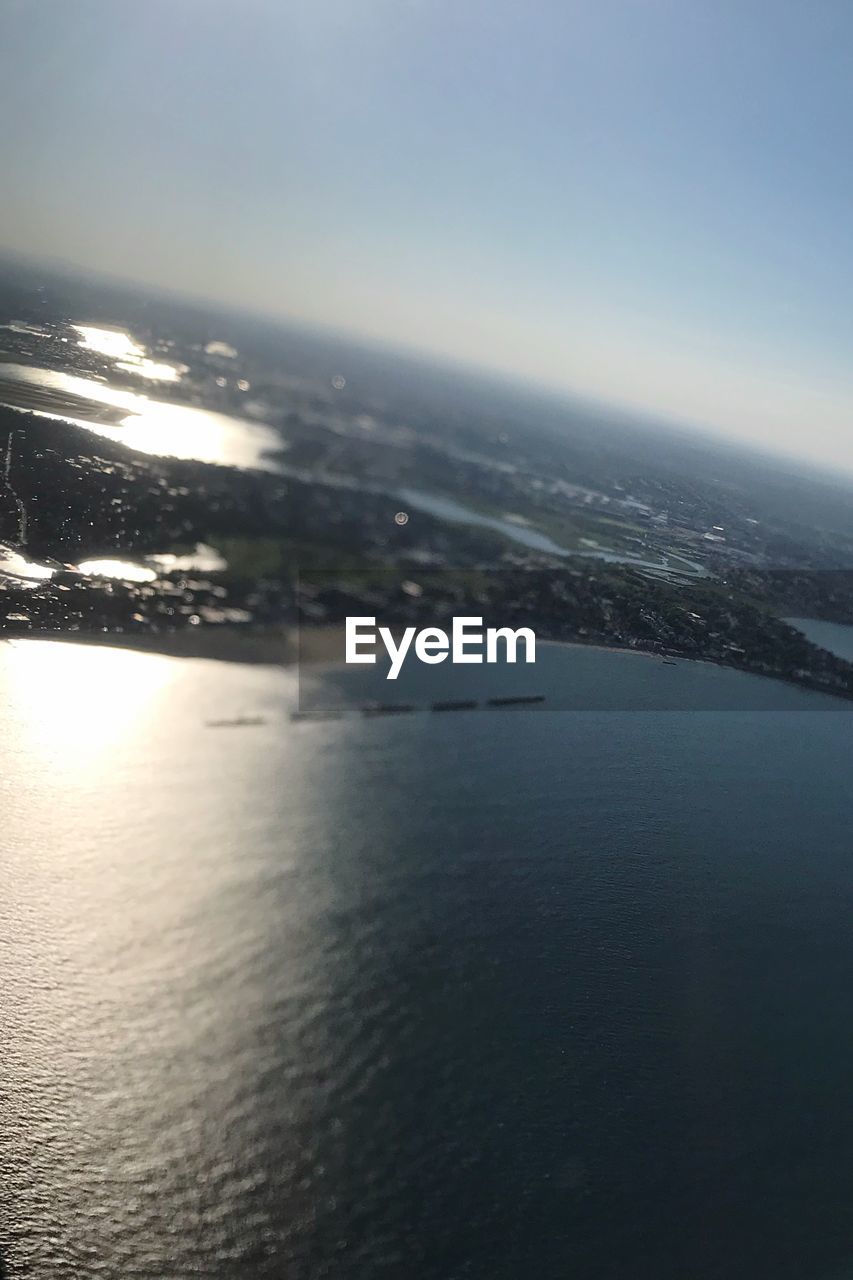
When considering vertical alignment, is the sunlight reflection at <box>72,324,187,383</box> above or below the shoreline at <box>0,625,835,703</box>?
above

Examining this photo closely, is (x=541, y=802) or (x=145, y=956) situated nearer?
(x=145, y=956)

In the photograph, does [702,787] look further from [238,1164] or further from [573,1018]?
→ [238,1164]

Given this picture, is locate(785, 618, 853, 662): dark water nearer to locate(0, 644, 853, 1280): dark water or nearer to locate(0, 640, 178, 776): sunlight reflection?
locate(0, 644, 853, 1280): dark water

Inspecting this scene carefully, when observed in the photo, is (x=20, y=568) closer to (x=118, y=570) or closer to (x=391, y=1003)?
(x=118, y=570)

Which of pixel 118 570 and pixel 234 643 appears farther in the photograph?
pixel 118 570

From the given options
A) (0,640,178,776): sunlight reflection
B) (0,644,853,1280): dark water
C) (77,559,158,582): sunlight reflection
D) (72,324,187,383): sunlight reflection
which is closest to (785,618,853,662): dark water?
(0,644,853,1280): dark water

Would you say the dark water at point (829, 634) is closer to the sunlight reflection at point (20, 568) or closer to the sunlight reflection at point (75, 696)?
the sunlight reflection at point (75, 696)

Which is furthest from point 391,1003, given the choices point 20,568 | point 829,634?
point 829,634

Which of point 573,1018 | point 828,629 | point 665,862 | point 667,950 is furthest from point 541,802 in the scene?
point 828,629
